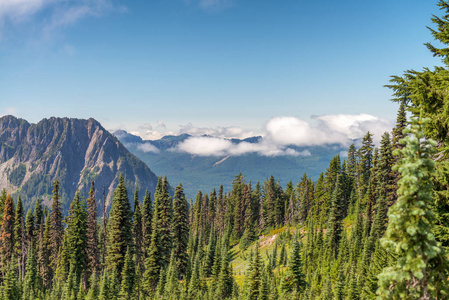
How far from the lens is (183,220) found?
62250 millimetres

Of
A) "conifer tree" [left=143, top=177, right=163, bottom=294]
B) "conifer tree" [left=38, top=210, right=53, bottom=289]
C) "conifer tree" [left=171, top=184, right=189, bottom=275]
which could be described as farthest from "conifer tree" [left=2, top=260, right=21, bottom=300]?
"conifer tree" [left=171, top=184, right=189, bottom=275]

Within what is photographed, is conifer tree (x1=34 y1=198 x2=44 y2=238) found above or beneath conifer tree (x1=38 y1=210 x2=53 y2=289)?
above

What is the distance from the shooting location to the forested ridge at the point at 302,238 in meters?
7.97

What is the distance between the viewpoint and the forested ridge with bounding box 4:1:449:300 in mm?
7973

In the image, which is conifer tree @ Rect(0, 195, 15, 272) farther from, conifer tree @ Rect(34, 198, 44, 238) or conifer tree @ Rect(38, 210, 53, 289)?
conifer tree @ Rect(38, 210, 53, 289)

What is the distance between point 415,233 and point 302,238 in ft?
268

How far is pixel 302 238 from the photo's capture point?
84.6m

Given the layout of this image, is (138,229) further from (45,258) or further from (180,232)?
(45,258)

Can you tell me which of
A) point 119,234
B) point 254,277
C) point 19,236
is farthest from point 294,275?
point 19,236

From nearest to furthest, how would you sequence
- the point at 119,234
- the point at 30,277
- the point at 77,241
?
the point at 119,234 → the point at 77,241 → the point at 30,277

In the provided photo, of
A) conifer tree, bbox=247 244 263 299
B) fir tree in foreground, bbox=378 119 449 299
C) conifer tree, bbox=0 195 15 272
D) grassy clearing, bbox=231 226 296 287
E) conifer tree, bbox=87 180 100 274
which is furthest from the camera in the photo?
grassy clearing, bbox=231 226 296 287

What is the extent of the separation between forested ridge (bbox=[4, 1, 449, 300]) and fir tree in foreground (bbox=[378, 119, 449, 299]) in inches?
1.1

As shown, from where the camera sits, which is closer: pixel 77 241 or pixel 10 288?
pixel 10 288

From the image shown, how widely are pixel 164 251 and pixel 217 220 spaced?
2754 inches
